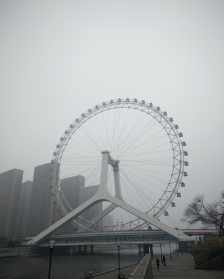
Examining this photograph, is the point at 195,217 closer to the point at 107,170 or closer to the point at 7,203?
the point at 107,170

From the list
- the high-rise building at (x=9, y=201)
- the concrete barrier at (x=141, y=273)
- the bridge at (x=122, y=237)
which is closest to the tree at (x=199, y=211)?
the bridge at (x=122, y=237)

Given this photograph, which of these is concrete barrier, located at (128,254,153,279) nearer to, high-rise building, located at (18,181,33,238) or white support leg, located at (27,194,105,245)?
white support leg, located at (27,194,105,245)

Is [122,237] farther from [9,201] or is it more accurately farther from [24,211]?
[24,211]

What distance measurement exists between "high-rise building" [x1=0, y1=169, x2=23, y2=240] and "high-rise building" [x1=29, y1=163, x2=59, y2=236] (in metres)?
5.61

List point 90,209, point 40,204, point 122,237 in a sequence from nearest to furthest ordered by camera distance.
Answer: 1. point 122,237
2. point 40,204
3. point 90,209

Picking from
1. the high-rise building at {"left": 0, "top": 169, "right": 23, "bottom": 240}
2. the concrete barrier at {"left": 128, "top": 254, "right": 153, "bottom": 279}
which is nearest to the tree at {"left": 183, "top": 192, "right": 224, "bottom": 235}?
the concrete barrier at {"left": 128, "top": 254, "right": 153, "bottom": 279}

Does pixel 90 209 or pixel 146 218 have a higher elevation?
pixel 146 218

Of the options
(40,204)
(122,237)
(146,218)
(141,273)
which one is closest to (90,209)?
(40,204)

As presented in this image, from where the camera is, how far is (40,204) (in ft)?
270

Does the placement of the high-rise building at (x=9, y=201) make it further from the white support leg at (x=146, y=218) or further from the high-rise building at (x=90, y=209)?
the white support leg at (x=146, y=218)

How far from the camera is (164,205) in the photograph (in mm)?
36688

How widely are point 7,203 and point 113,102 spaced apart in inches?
2120

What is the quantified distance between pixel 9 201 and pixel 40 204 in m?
10.1

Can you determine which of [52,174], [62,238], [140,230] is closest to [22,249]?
[62,238]
